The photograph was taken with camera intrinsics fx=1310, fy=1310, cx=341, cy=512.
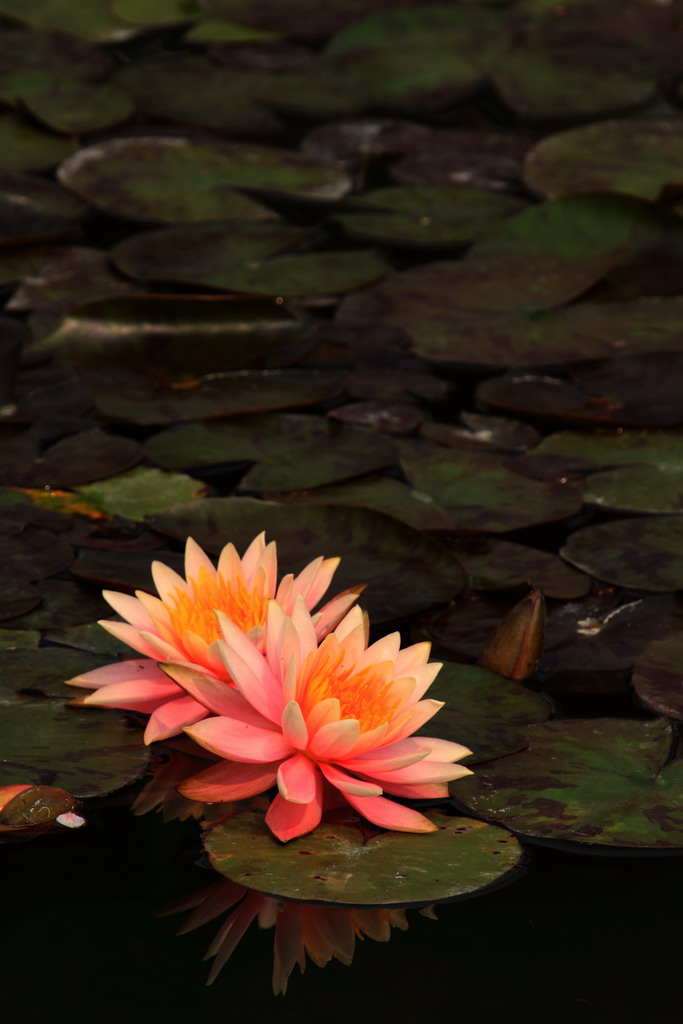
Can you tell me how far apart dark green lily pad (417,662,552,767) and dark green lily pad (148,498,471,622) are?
7.4 inches

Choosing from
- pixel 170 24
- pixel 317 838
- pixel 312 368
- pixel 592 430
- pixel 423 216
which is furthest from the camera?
pixel 170 24

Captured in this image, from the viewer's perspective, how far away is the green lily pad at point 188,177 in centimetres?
370

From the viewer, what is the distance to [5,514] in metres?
A: 2.43

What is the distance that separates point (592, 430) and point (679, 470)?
9.7 inches

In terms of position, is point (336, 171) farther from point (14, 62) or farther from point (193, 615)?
point (193, 615)

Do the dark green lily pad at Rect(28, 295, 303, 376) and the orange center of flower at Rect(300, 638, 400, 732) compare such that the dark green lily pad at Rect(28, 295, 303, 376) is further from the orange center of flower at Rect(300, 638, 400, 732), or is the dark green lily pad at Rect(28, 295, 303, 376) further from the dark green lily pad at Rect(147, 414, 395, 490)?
the orange center of flower at Rect(300, 638, 400, 732)

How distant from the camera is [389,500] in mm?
2510

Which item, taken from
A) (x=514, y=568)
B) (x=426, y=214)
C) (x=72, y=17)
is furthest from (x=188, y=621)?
(x=72, y=17)

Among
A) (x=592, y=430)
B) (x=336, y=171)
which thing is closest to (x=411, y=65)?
(x=336, y=171)

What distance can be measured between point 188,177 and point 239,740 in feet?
Answer: 8.25

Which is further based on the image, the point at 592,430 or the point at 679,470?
the point at 592,430

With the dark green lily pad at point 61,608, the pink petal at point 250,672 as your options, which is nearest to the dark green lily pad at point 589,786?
the pink petal at point 250,672

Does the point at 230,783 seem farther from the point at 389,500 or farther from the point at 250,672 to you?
the point at 389,500

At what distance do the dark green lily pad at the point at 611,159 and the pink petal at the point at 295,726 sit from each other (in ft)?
8.02
